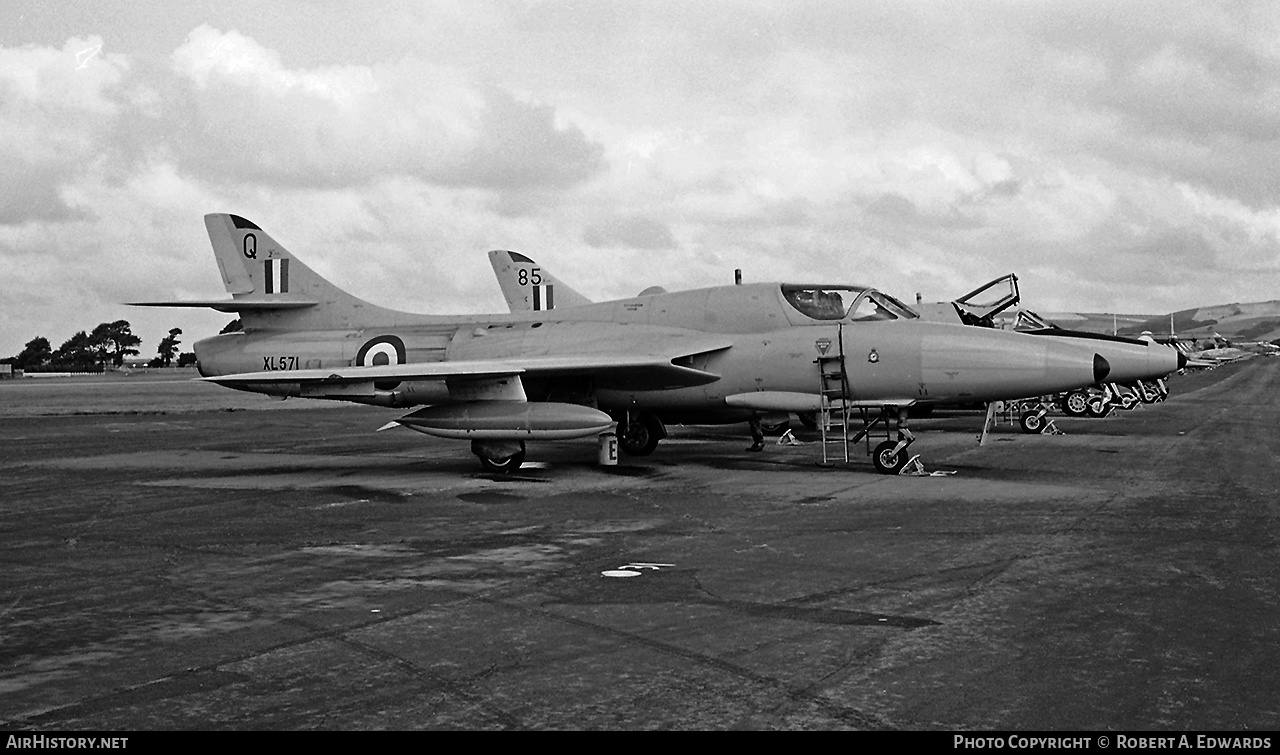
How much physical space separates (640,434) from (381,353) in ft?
14.9

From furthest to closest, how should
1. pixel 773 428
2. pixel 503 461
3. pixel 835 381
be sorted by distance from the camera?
pixel 773 428
pixel 503 461
pixel 835 381

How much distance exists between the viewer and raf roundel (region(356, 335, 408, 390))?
17406 millimetres

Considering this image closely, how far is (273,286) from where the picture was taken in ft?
61.2

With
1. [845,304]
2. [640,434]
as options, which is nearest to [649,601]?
[845,304]

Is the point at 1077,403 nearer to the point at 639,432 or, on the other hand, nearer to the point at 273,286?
the point at 639,432

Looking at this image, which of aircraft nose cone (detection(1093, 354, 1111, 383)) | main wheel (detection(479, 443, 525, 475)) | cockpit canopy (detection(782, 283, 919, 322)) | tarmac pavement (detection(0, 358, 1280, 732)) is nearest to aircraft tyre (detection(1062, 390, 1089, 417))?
tarmac pavement (detection(0, 358, 1280, 732))

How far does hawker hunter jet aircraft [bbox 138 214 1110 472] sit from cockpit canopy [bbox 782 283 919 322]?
22mm

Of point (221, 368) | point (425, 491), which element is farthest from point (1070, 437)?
point (221, 368)

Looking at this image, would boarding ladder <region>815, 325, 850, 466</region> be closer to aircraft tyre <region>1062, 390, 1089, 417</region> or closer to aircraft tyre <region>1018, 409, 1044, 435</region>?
aircraft tyre <region>1018, 409, 1044, 435</region>

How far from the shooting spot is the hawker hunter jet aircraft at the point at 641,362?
545 inches

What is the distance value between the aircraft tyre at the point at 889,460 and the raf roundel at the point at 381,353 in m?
7.93

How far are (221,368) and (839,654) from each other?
51.0ft

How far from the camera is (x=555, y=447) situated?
19.9m
